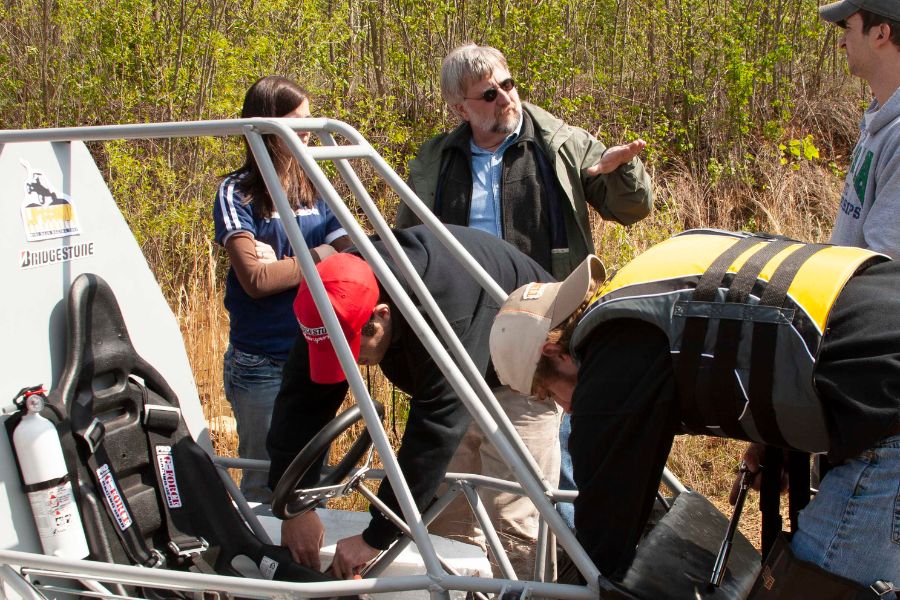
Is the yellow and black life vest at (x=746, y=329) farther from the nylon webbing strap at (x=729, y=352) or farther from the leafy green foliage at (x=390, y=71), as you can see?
the leafy green foliage at (x=390, y=71)

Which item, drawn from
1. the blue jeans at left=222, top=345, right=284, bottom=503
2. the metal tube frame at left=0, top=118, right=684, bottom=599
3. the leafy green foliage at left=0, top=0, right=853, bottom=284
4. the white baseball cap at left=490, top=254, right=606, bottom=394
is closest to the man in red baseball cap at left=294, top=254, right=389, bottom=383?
the metal tube frame at left=0, top=118, right=684, bottom=599

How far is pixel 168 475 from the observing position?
240cm

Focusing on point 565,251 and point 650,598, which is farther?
point 565,251

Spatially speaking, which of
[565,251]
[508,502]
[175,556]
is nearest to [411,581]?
[175,556]

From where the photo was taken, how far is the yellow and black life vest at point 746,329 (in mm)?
1438

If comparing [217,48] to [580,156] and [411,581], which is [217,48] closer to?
[580,156]

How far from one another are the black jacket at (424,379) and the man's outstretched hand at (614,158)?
2.37ft

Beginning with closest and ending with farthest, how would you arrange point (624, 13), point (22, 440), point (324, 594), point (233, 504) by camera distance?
1. point (324, 594)
2. point (22, 440)
3. point (233, 504)
4. point (624, 13)

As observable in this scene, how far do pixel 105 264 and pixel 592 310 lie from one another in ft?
4.75

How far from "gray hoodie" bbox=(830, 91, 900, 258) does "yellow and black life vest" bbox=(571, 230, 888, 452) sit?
1.00 metres

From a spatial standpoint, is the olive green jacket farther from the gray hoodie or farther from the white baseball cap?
the white baseball cap

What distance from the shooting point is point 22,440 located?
2064 mm

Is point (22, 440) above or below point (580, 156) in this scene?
below

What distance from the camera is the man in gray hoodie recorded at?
244 cm
